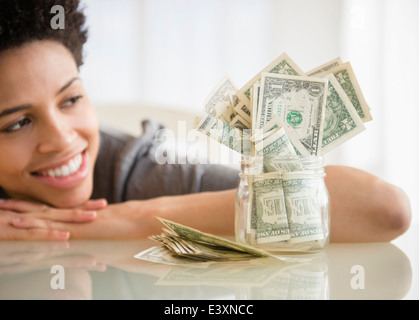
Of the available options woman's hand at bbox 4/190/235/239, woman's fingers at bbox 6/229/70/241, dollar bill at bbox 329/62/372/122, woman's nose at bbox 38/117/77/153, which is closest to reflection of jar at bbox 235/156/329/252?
dollar bill at bbox 329/62/372/122

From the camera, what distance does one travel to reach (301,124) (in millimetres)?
822

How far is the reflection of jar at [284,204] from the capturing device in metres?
0.78

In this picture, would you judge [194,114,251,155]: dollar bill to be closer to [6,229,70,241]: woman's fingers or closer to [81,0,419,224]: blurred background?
[6,229,70,241]: woman's fingers

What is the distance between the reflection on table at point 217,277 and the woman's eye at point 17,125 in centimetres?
46

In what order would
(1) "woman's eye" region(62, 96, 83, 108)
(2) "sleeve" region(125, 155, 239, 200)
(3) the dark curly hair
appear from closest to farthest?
(3) the dark curly hair < (1) "woman's eye" region(62, 96, 83, 108) < (2) "sleeve" region(125, 155, 239, 200)

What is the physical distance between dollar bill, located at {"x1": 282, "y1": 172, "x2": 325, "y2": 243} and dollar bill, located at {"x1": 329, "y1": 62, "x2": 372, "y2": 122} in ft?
0.63

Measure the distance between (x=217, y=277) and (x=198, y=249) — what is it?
0.33ft

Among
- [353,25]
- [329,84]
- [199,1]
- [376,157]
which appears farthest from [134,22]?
[329,84]

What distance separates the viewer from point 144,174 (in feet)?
5.40

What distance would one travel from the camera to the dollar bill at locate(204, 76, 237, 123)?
33.6 inches

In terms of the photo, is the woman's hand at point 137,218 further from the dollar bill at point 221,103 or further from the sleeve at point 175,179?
the sleeve at point 175,179

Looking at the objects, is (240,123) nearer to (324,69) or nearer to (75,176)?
(324,69)

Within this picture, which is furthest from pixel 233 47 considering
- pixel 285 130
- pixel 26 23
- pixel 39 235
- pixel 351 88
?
pixel 285 130
